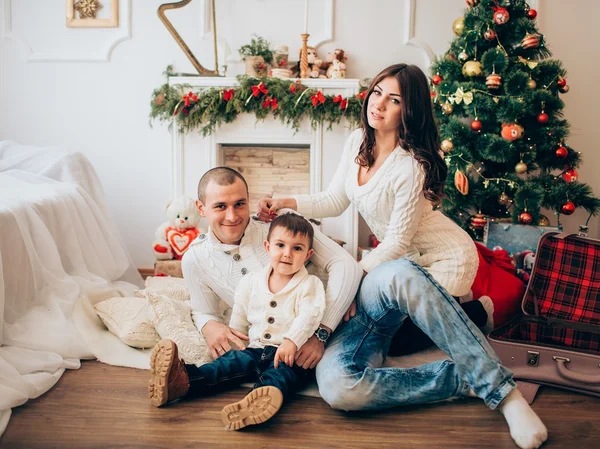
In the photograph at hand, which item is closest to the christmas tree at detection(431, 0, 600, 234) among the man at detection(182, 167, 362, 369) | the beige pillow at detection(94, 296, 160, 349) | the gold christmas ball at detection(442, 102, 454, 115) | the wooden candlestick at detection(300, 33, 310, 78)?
the gold christmas ball at detection(442, 102, 454, 115)

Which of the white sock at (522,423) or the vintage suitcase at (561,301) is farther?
the vintage suitcase at (561,301)

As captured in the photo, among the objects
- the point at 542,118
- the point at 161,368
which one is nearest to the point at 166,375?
the point at 161,368

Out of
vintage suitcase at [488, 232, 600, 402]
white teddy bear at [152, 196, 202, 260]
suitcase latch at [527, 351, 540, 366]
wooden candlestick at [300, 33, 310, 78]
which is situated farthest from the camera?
wooden candlestick at [300, 33, 310, 78]

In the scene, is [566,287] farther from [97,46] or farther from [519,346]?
[97,46]

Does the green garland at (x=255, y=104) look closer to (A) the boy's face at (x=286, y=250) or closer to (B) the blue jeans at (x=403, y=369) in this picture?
(A) the boy's face at (x=286, y=250)

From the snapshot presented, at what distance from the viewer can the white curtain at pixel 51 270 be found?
6.35 ft

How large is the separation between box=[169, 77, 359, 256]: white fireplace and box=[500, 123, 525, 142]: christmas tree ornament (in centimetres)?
89

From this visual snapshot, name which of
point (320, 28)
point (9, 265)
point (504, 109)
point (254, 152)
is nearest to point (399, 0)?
point (320, 28)

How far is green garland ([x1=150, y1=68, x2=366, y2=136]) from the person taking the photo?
3275 millimetres

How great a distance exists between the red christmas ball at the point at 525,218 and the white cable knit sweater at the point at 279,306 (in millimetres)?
1584

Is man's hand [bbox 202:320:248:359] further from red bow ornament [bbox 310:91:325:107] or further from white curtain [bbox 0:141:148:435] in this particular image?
red bow ornament [bbox 310:91:325:107]

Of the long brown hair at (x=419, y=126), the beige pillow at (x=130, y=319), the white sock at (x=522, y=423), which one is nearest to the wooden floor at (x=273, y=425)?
the white sock at (x=522, y=423)

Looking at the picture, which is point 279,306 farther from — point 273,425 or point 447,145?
point 447,145

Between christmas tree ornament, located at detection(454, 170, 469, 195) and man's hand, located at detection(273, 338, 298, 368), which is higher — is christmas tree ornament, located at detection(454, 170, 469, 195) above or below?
above
